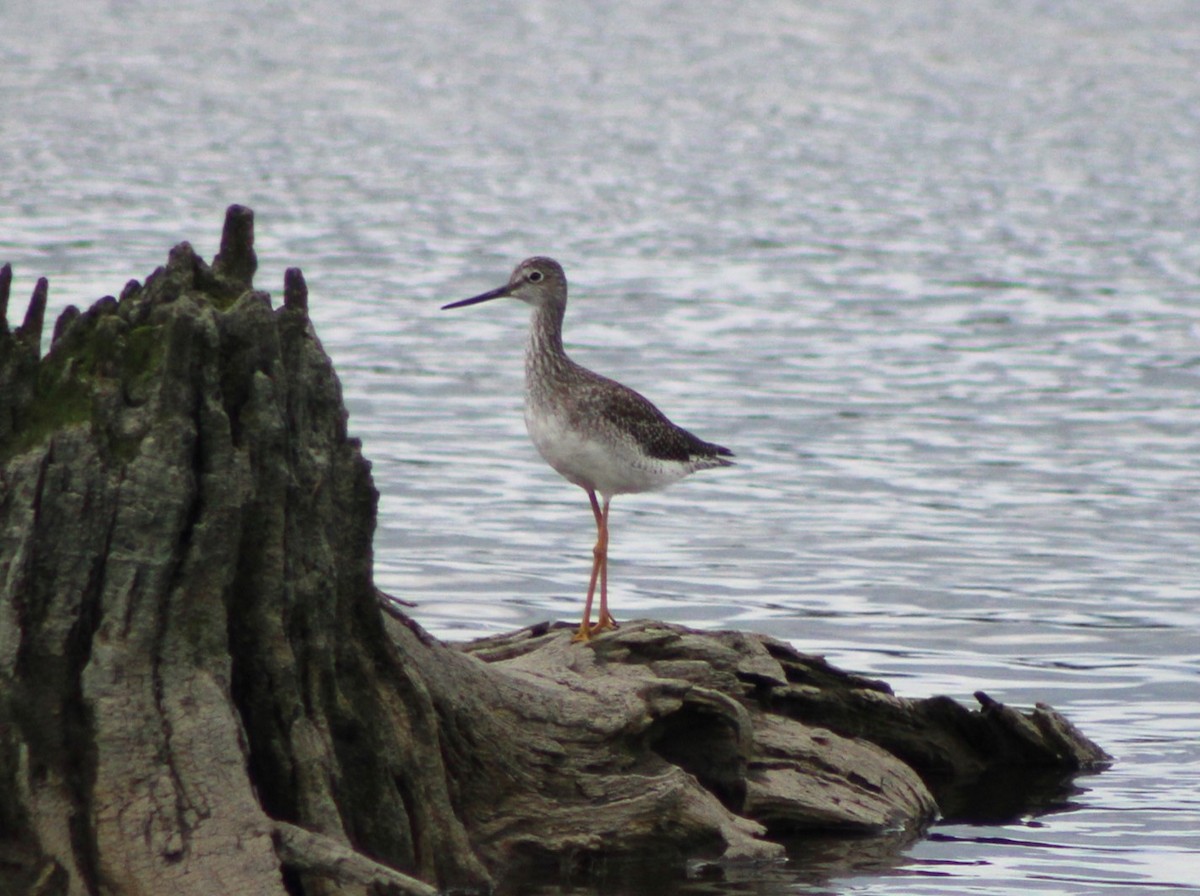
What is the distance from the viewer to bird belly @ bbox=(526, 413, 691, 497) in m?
11.5

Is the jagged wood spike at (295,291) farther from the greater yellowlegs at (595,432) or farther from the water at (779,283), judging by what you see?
the greater yellowlegs at (595,432)

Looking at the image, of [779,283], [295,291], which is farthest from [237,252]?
[779,283]

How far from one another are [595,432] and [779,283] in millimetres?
18003

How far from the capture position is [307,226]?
102 ft

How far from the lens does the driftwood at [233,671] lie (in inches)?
298

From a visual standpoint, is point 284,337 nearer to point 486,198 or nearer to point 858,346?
point 858,346

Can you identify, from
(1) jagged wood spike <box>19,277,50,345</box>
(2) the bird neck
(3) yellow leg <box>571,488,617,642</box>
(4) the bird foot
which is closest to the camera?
(1) jagged wood spike <box>19,277,50,345</box>

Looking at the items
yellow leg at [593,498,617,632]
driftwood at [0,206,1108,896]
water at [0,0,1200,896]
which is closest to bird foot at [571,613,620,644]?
yellow leg at [593,498,617,632]

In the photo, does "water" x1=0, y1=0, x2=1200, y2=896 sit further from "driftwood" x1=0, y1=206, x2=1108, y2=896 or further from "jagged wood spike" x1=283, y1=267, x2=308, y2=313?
"jagged wood spike" x1=283, y1=267, x2=308, y2=313

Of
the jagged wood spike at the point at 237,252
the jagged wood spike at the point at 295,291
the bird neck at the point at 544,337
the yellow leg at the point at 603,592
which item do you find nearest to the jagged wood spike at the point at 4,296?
the jagged wood spike at the point at 237,252

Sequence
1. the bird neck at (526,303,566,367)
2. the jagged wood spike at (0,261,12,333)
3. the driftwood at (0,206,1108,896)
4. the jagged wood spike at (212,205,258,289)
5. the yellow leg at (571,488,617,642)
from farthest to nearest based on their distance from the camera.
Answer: the bird neck at (526,303,566,367)
the yellow leg at (571,488,617,642)
the jagged wood spike at (212,205,258,289)
the jagged wood spike at (0,261,12,333)
the driftwood at (0,206,1108,896)

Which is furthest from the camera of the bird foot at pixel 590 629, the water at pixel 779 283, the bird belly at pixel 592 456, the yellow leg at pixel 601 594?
the water at pixel 779 283

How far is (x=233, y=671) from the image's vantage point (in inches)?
316

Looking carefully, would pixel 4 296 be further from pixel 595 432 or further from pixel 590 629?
pixel 595 432
